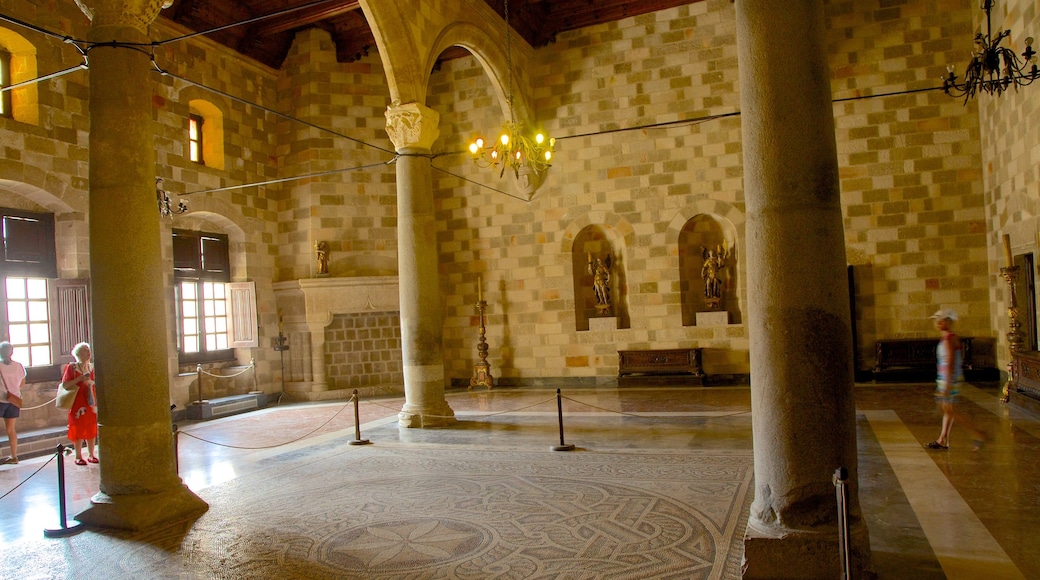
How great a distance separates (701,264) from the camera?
42.6ft

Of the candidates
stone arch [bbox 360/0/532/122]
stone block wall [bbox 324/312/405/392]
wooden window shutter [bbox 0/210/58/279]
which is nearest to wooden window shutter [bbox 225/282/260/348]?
stone block wall [bbox 324/312/405/392]

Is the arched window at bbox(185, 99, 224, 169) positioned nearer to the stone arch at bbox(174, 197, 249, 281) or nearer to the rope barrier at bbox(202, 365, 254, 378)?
the stone arch at bbox(174, 197, 249, 281)

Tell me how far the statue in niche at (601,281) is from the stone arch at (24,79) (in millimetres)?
9164

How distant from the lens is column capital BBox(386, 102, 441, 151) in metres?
8.95

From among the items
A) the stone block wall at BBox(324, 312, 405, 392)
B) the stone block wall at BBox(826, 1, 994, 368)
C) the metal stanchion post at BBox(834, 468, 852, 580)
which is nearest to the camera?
the metal stanchion post at BBox(834, 468, 852, 580)

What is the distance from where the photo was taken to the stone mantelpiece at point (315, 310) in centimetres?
1286

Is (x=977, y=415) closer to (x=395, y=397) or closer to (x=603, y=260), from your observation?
(x=603, y=260)

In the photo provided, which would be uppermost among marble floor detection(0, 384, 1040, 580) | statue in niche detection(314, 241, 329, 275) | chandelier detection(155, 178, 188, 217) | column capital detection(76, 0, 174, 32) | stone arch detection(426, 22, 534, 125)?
stone arch detection(426, 22, 534, 125)

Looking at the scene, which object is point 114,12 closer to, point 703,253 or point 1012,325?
point 703,253

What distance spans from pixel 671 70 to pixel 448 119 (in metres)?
4.71

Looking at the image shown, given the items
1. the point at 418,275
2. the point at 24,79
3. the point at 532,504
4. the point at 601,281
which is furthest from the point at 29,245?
the point at 601,281

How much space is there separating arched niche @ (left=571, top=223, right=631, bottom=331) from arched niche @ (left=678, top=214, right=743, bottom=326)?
1152 mm

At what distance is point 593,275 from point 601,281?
0.40 m

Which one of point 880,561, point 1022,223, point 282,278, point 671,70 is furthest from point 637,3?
point 880,561
